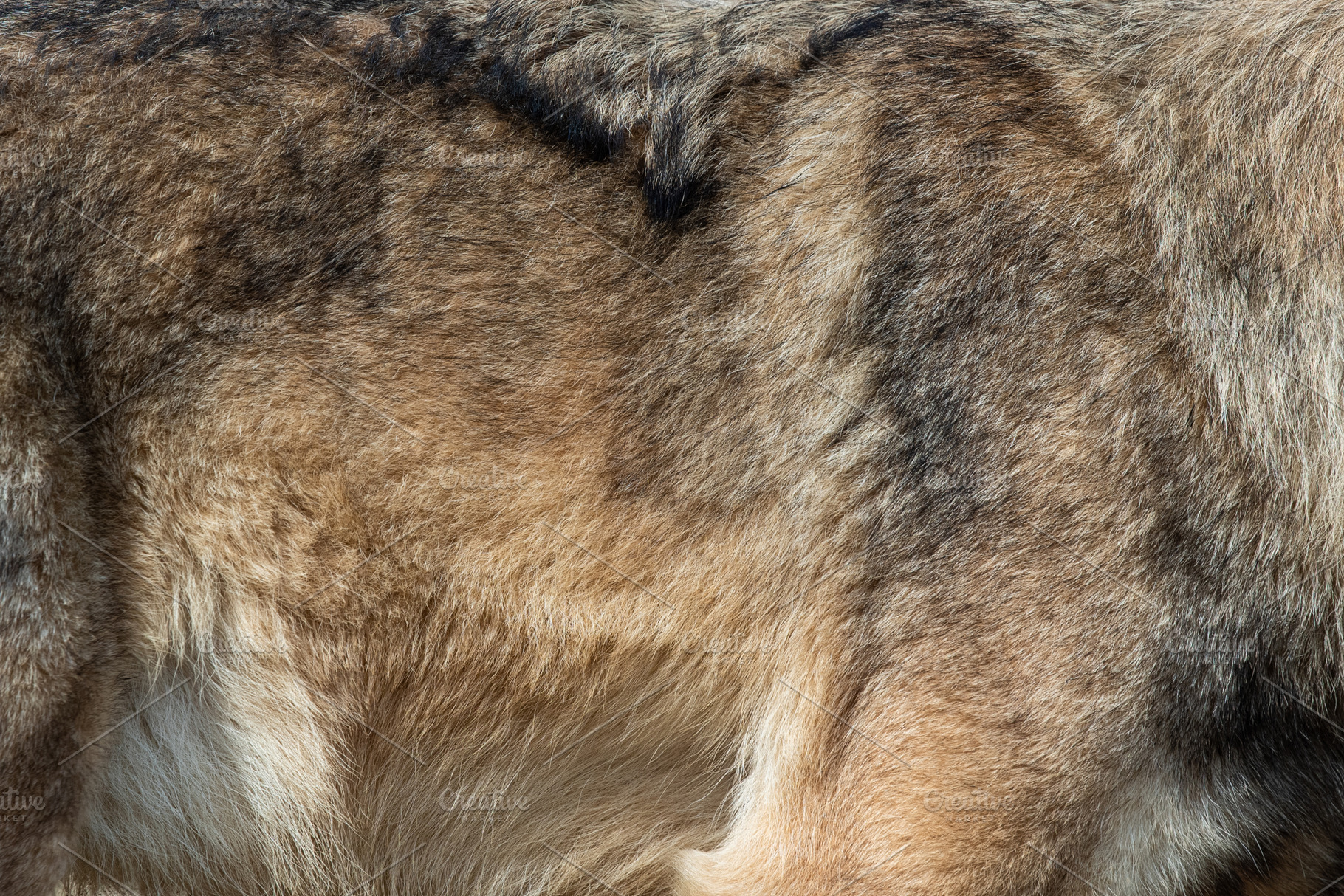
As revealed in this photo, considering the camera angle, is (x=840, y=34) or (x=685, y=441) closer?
(x=685, y=441)

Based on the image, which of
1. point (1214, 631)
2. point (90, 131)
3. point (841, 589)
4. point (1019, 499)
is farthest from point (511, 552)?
point (1214, 631)

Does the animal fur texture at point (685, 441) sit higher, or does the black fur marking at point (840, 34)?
the black fur marking at point (840, 34)

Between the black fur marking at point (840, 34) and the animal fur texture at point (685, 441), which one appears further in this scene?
the black fur marking at point (840, 34)

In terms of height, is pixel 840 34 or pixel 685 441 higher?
pixel 840 34

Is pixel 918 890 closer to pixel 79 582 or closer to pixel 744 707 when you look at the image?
pixel 744 707

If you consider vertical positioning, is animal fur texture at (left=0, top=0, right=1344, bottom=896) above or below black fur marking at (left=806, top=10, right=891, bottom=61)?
below

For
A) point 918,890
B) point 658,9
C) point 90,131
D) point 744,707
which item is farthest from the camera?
point 658,9

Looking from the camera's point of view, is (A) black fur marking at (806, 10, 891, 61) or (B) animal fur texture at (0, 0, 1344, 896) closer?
(B) animal fur texture at (0, 0, 1344, 896)

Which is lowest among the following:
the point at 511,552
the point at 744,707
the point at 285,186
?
the point at 744,707
